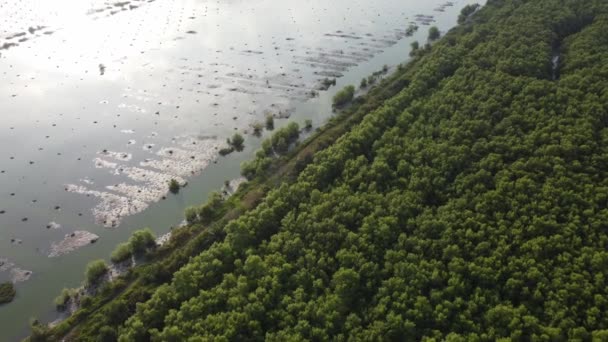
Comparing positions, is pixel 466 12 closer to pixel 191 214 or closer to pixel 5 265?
pixel 191 214

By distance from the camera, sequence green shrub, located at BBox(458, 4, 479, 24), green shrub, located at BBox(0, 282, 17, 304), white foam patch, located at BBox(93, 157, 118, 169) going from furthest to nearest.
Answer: green shrub, located at BBox(458, 4, 479, 24) → white foam patch, located at BBox(93, 157, 118, 169) → green shrub, located at BBox(0, 282, 17, 304)

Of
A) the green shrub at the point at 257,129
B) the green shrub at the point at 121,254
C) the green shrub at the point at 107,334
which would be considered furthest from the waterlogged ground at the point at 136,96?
the green shrub at the point at 107,334

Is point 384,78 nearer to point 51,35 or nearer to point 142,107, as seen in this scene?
point 142,107

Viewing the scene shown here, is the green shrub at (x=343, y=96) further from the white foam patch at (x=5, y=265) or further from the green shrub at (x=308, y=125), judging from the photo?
the white foam patch at (x=5, y=265)

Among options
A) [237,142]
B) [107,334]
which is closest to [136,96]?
[237,142]

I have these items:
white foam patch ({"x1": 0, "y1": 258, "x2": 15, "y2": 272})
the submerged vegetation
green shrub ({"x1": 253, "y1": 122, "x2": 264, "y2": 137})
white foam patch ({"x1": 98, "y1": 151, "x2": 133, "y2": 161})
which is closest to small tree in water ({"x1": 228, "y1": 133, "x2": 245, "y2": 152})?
green shrub ({"x1": 253, "y1": 122, "x2": 264, "y2": 137})

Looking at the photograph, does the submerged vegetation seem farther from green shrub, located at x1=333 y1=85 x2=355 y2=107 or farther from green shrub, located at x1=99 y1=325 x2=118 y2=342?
green shrub, located at x1=333 y1=85 x2=355 y2=107
